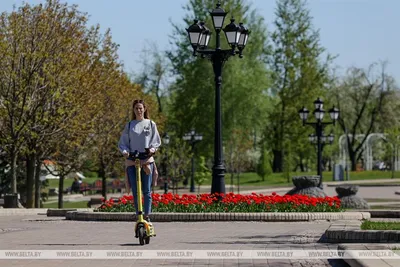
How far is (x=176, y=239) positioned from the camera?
46.0 feet

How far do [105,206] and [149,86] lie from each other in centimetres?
5897

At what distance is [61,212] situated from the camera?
2355 cm

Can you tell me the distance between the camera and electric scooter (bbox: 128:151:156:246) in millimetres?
12578

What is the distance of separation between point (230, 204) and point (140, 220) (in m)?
8.08

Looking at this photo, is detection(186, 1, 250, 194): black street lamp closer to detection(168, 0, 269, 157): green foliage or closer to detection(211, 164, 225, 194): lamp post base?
detection(211, 164, 225, 194): lamp post base

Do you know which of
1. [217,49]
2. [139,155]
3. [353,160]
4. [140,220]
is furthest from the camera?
[353,160]

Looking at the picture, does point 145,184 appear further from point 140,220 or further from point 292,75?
point 292,75

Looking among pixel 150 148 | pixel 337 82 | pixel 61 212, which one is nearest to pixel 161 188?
pixel 337 82

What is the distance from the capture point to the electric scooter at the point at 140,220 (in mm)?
12578

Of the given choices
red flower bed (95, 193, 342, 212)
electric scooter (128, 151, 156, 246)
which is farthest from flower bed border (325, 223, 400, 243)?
red flower bed (95, 193, 342, 212)

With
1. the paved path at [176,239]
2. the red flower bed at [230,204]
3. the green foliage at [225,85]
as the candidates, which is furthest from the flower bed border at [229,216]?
the green foliage at [225,85]

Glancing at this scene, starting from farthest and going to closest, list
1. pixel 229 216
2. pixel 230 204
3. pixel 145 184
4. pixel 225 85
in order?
pixel 225 85, pixel 230 204, pixel 229 216, pixel 145 184

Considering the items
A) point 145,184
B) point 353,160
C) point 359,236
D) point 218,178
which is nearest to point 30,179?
point 218,178

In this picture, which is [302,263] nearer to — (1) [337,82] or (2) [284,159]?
(2) [284,159]
